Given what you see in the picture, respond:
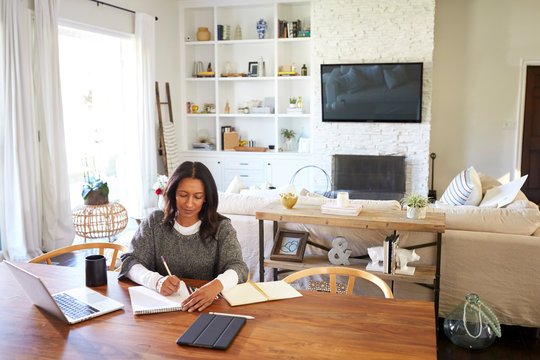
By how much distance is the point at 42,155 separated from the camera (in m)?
4.89

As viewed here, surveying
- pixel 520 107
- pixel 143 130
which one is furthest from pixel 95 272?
pixel 520 107

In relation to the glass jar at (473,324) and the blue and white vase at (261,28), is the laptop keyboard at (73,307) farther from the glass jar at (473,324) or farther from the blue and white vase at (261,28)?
the blue and white vase at (261,28)

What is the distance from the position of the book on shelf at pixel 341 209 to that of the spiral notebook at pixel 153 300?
1.50m

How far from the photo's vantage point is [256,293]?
6.21 ft

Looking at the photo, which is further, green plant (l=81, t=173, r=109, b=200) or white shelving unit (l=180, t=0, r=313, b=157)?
white shelving unit (l=180, t=0, r=313, b=157)

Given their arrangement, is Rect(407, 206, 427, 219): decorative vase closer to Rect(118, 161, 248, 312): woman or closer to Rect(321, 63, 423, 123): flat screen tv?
Rect(118, 161, 248, 312): woman

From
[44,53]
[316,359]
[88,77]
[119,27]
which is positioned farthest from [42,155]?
[316,359]

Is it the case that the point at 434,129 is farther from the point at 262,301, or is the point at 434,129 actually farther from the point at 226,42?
the point at 262,301

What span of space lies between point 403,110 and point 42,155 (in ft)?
13.7

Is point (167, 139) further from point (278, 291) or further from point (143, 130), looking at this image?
point (278, 291)

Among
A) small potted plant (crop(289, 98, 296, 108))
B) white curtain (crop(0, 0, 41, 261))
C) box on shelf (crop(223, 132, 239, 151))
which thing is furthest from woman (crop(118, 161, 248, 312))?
box on shelf (crop(223, 132, 239, 151))

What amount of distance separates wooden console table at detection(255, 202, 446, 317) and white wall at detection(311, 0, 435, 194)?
346 centimetres

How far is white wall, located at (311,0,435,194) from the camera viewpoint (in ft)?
21.0

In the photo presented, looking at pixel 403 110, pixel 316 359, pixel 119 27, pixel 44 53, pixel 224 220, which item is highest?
pixel 119 27
